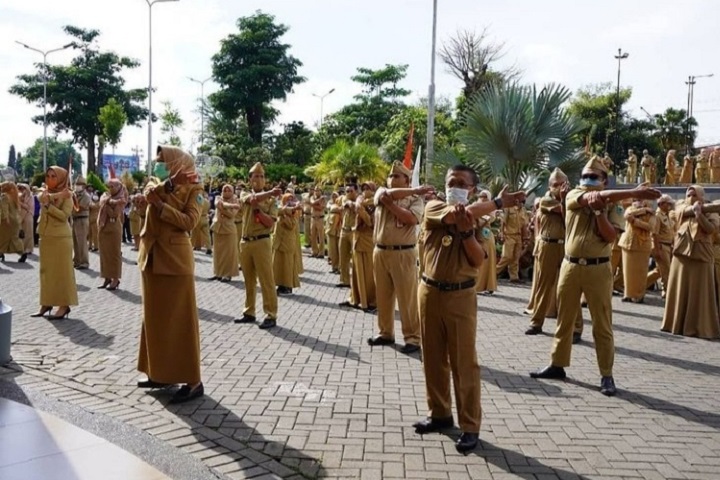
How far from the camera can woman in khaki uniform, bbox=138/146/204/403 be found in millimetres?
5836

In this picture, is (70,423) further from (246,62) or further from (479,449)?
(246,62)

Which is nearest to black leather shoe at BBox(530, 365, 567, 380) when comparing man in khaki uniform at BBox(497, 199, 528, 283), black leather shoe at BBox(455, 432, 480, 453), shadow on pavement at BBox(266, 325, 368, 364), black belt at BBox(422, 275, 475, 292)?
shadow on pavement at BBox(266, 325, 368, 364)

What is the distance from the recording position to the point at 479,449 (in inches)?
195

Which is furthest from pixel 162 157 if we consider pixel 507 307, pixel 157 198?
pixel 507 307

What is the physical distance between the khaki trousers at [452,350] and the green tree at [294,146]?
44.4 meters

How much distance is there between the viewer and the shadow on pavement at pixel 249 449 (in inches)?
177

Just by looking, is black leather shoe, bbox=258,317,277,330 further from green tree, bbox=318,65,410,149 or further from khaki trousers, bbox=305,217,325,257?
green tree, bbox=318,65,410,149

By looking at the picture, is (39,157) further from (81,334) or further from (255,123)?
(81,334)

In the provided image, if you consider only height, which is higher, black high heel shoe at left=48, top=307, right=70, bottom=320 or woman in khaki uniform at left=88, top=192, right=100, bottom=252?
woman in khaki uniform at left=88, top=192, right=100, bottom=252

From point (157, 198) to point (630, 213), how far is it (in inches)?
361

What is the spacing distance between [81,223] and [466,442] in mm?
12690

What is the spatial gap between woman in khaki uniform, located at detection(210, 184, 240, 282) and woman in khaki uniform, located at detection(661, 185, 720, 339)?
8.37 meters

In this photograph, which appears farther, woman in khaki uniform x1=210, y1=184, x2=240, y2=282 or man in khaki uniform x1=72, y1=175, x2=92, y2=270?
man in khaki uniform x1=72, y1=175, x2=92, y2=270

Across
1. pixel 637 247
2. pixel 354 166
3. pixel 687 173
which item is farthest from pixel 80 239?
pixel 687 173
